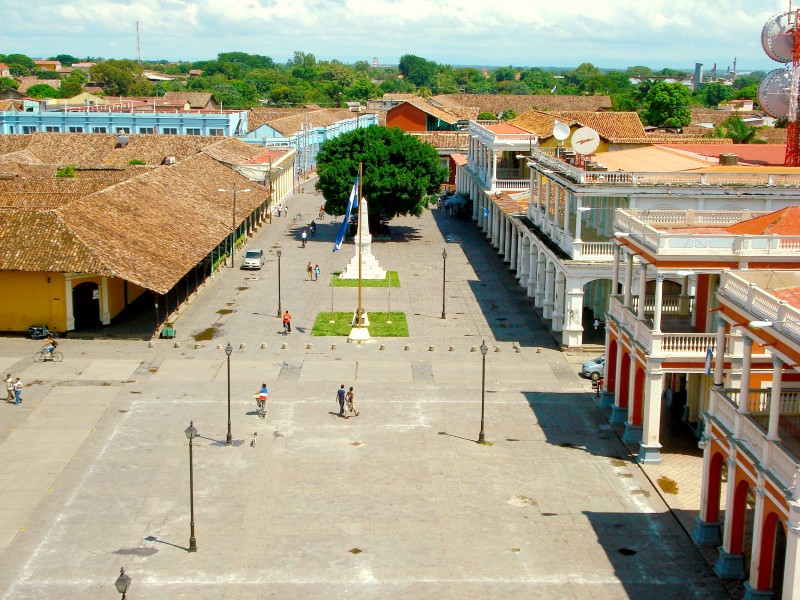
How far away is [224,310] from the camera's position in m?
54.8

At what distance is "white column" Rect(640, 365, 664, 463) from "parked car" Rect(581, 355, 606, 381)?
28.5 ft

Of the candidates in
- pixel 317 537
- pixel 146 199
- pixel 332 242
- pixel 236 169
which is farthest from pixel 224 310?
pixel 236 169

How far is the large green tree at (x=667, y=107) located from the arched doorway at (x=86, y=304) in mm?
97372

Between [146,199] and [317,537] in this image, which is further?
[146,199]

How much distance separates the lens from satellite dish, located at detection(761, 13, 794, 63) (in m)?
61.6

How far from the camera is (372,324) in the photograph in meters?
52.1

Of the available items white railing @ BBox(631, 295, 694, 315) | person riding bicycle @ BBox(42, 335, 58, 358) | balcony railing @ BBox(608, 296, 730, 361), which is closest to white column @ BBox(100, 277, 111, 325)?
person riding bicycle @ BBox(42, 335, 58, 358)

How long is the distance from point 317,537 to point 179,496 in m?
4.95

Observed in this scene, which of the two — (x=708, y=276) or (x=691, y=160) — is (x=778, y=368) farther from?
(x=691, y=160)

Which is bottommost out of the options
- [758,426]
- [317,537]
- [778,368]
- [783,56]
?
[317,537]

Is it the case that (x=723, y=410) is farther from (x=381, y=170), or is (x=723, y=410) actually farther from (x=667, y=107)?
(x=667, y=107)

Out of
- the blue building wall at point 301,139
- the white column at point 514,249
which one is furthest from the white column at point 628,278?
the blue building wall at point 301,139

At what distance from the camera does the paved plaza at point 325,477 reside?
26.0 m

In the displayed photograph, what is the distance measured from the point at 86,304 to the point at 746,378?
114 feet
